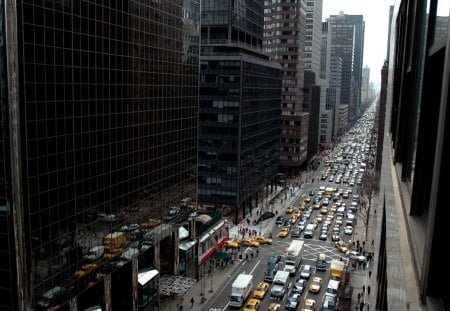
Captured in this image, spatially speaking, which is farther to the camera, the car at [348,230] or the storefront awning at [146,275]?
the car at [348,230]

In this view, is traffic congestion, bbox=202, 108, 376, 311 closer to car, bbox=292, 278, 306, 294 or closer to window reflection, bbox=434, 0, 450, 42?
car, bbox=292, 278, 306, 294

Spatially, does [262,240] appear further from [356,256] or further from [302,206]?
[302,206]

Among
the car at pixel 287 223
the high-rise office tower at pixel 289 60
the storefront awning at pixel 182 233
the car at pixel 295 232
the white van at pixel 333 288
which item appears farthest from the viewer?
the high-rise office tower at pixel 289 60

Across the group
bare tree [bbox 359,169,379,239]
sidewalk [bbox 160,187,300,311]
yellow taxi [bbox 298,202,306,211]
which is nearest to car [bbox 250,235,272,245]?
sidewalk [bbox 160,187,300,311]

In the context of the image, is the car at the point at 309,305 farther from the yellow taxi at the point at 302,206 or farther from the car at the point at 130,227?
the yellow taxi at the point at 302,206

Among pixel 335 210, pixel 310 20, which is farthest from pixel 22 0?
pixel 310 20

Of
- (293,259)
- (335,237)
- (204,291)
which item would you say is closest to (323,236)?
(335,237)

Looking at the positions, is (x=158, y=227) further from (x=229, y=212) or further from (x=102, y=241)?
(x=229, y=212)

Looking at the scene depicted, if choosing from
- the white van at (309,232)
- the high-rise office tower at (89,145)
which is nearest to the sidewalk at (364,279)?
the white van at (309,232)
